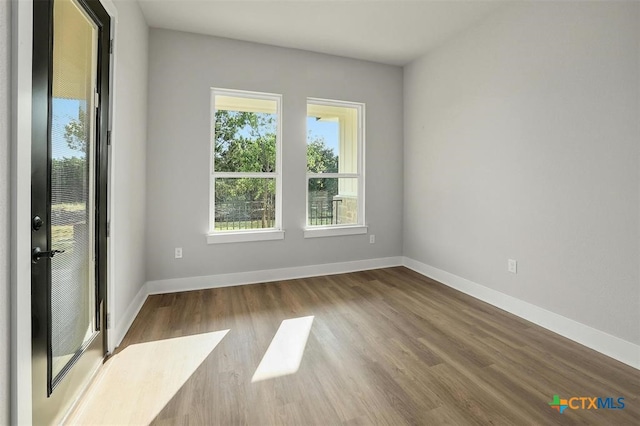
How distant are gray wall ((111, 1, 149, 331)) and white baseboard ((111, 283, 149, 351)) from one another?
2.5 inches

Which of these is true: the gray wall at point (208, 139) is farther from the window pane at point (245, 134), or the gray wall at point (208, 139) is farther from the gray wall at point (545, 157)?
the gray wall at point (545, 157)

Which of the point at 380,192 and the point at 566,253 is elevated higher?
the point at 380,192

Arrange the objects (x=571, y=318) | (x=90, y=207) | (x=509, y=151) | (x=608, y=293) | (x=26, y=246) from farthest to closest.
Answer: (x=509, y=151) < (x=571, y=318) < (x=608, y=293) < (x=90, y=207) < (x=26, y=246)

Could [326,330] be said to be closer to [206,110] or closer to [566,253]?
[566,253]

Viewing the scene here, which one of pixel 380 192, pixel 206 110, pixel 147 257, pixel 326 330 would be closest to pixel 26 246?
pixel 326 330

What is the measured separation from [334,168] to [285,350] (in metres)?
2.64

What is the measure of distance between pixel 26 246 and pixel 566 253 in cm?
343

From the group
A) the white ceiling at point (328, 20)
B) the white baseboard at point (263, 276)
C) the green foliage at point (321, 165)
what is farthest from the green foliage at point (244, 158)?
the white ceiling at point (328, 20)

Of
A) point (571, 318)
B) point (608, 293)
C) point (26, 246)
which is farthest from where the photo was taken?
point (571, 318)

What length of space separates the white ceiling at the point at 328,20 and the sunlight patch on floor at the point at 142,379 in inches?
118

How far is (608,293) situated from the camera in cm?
231

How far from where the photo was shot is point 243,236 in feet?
12.4

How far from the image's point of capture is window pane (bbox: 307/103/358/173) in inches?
164

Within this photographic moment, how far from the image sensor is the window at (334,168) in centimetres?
418
